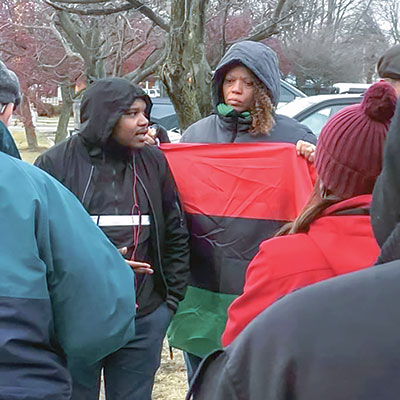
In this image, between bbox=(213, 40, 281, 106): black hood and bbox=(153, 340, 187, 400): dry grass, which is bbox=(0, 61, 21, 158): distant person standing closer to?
bbox=(213, 40, 281, 106): black hood

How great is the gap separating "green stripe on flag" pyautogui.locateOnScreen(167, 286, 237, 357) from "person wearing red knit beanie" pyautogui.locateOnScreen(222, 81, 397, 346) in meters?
1.53

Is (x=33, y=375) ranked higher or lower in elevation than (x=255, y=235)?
higher

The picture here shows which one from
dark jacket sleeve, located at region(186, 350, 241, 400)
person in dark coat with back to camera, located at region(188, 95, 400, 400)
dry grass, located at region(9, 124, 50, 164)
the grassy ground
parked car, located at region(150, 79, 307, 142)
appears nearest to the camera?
person in dark coat with back to camera, located at region(188, 95, 400, 400)

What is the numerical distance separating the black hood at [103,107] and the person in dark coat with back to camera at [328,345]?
81.1 inches

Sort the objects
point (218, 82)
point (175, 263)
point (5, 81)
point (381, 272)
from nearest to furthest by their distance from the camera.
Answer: point (381, 272) → point (5, 81) → point (175, 263) → point (218, 82)

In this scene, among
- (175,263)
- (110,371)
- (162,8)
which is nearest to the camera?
(110,371)

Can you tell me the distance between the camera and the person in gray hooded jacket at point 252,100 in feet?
10.9

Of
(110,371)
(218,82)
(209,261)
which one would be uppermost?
(218,82)

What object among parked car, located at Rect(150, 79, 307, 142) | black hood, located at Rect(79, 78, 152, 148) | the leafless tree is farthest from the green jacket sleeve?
parked car, located at Rect(150, 79, 307, 142)

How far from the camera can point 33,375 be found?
5.50 feet

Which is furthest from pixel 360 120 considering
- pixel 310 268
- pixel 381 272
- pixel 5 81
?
pixel 5 81

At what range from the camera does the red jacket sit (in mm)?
1598

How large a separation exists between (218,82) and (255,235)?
86 cm

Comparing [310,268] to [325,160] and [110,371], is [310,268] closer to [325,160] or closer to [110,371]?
[325,160]
